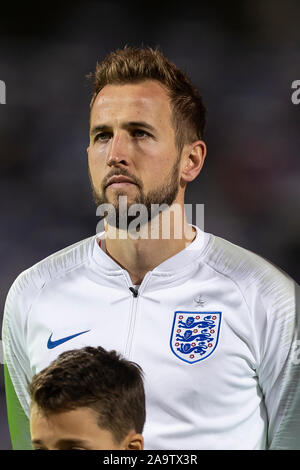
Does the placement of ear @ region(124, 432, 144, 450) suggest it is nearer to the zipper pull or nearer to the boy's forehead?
the zipper pull

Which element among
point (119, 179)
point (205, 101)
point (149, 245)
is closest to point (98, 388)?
point (149, 245)

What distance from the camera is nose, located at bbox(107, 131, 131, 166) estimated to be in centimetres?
189

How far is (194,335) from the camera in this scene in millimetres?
1914

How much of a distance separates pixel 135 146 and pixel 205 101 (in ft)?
1.99

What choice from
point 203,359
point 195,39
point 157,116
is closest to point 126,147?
point 157,116

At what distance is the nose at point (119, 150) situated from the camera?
1894 millimetres

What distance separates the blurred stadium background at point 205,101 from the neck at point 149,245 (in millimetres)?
322

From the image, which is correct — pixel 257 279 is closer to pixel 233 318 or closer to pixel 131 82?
pixel 233 318

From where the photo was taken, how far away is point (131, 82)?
194cm

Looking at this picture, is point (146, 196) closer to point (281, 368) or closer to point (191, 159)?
point (191, 159)

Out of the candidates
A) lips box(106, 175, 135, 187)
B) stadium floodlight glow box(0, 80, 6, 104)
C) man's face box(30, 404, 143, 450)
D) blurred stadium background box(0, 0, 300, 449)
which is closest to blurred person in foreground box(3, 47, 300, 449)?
lips box(106, 175, 135, 187)

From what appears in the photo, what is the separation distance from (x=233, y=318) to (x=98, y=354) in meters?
0.40

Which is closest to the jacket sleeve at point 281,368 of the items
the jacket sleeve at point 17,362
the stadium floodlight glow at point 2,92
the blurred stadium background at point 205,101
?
the blurred stadium background at point 205,101

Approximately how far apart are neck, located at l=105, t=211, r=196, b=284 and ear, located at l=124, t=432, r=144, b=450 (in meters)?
0.46
